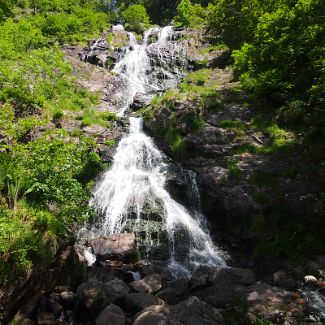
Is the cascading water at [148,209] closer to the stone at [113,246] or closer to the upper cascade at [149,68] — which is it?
the stone at [113,246]

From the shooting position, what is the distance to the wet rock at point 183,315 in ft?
24.9

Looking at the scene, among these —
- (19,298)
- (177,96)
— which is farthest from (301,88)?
(19,298)

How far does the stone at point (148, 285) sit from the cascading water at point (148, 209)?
2094 millimetres

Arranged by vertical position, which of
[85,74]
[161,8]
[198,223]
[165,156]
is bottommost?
[198,223]

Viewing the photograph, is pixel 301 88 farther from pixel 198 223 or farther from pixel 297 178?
pixel 198 223

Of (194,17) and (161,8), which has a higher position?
(161,8)

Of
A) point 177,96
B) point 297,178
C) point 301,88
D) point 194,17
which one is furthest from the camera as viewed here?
point 194,17

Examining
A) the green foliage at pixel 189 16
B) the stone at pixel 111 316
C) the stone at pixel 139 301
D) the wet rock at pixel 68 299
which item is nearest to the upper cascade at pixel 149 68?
the green foliage at pixel 189 16

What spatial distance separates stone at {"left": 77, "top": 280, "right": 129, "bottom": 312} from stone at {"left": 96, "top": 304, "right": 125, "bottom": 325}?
0.52 meters

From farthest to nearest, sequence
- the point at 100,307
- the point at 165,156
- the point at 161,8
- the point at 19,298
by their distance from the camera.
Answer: the point at 161,8 < the point at 165,156 < the point at 100,307 < the point at 19,298

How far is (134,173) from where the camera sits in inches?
689

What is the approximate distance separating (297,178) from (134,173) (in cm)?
766

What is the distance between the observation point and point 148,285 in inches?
402

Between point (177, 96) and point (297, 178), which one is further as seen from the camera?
point (177, 96)
